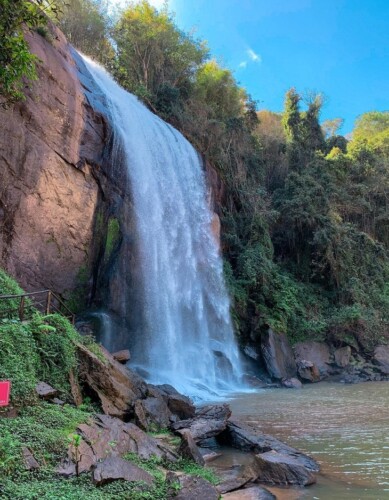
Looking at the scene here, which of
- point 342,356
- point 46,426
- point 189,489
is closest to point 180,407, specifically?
point 46,426

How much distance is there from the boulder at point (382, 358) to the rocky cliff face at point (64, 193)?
38.7ft

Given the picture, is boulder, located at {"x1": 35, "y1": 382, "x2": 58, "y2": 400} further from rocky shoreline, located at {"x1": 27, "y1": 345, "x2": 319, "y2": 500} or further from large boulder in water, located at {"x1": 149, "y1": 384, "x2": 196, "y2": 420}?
large boulder in water, located at {"x1": 149, "y1": 384, "x2": 196, "y2": 420}

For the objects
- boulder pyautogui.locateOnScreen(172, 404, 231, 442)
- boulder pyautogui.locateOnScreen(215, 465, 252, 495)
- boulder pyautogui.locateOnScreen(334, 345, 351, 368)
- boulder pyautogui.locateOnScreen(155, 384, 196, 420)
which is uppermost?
boulder pyautogui.locateOnScreen(334, 345, 351, 368)

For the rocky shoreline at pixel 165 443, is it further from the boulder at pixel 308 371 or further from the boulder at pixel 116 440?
the boulder at pixel 308 371

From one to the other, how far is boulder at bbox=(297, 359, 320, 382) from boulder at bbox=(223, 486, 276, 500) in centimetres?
1396

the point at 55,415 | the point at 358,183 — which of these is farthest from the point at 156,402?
the point at 358,183

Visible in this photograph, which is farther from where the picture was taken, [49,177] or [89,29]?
[89,29]

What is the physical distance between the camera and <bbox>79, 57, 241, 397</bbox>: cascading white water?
52.1ft

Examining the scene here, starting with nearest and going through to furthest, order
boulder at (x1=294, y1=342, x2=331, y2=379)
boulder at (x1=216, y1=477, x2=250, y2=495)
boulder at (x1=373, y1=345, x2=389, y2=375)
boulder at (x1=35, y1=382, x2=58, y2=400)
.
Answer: boulder at (x1=216, y1=477, x2=250, y2=495) → boulder at (x1=35, y1=382, x2=58, y2=400) → boulder at (x1=373, y1=345, x2=389, y2=375) → boulder at (x1=294, y1=342, x2=331, y2=379)

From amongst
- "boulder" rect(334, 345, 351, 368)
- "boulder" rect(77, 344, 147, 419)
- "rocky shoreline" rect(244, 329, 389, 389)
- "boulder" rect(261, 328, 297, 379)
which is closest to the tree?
"boulder" rect(261, 328, 297, 379)

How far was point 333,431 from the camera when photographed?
29.6 feet

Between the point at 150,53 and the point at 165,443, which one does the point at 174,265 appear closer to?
the point at 165,443

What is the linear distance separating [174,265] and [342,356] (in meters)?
9.30

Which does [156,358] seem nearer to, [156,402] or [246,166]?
[156,402]
